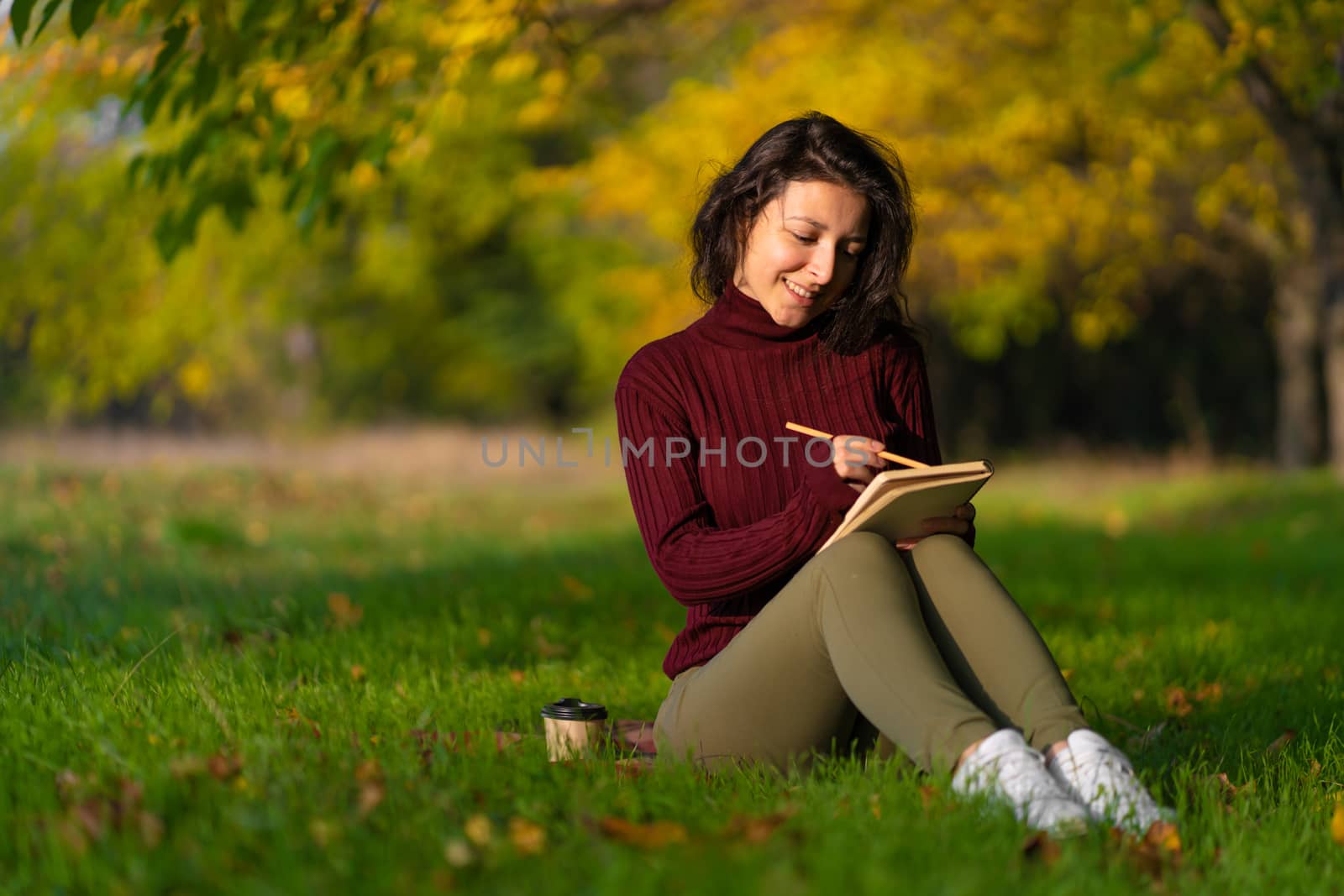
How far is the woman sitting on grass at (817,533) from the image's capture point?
95.7 inches

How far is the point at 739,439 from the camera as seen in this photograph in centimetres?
303

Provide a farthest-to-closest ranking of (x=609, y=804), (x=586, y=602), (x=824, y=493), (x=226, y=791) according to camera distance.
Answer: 1. (x=586, y=602)
2. (x=824, y=493)
3. (x=609, y=804)
4. (x=226, y=791)

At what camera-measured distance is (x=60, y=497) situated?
10117mm

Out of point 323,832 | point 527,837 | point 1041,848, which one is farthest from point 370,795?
point 1041,848

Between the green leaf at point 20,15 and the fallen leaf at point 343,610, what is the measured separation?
1.97m

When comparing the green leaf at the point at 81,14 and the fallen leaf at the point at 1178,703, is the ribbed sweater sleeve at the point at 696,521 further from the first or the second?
the green leaf at the point at 81,14

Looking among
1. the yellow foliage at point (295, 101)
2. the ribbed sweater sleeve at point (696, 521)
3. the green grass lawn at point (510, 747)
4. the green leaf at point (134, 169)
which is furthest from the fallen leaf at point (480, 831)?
the yellow foliage at point (295, 101)

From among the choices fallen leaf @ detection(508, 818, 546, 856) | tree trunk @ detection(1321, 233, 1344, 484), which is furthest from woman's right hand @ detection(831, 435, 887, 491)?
tree trunk @ detection(1321, 233, 1344, 484)

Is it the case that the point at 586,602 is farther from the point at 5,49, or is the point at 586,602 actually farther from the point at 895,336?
the point at 5,49

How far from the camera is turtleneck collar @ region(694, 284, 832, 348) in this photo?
3.10 metres

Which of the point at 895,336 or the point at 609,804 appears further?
the point at 895,336

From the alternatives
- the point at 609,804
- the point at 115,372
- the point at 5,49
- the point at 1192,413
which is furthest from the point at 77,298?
the point at 1192,413

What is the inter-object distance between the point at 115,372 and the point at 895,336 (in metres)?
8.07

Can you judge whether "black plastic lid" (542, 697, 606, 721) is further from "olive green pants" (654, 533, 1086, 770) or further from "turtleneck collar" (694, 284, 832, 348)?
"turtleneck collar" (694, 284, 832, 348)
